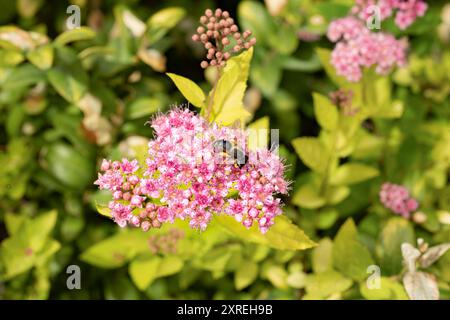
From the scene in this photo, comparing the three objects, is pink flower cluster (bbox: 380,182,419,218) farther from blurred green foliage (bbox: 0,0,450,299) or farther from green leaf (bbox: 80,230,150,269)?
green leaf (bbox: 80,230,150,269)

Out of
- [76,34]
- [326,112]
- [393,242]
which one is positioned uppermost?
[76,34]

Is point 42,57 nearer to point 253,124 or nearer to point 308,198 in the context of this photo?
point 253,124

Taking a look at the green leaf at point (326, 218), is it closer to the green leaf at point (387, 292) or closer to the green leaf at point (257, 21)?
the green leaf at point (387, 292)

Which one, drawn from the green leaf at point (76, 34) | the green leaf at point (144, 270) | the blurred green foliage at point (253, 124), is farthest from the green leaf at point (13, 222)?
the green leaf at point (76, 34)

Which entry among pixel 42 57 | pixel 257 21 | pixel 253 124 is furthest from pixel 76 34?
pixel 257 21

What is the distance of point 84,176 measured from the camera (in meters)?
1.86

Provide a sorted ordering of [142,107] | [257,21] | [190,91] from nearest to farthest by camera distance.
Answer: [190,91] < [142,107] < [257,21]

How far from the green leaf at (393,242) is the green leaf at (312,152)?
0.25m

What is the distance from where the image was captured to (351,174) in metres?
1.70

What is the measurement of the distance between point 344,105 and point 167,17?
2.28ft

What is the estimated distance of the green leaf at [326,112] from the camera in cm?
160

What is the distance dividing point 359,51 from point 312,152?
0.30 m

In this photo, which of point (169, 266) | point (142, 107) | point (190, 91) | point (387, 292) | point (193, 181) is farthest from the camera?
point (142, 107)

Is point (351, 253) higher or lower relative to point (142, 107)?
lower
